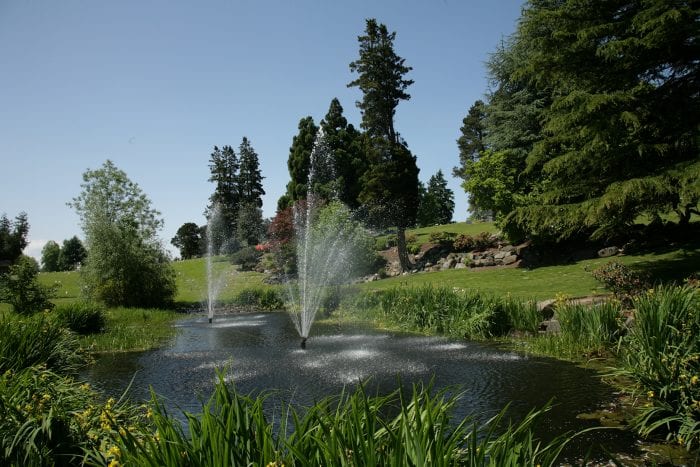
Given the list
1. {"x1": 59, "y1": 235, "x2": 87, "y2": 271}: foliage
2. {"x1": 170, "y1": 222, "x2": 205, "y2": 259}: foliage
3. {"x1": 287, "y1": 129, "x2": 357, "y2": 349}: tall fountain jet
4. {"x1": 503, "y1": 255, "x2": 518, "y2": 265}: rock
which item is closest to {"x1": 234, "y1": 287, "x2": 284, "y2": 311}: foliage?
{"x1": 287, "y1": 129, "x2": 357, "y2": 349}: tall fountain jet

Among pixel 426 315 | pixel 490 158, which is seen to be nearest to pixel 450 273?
pixel 490 158

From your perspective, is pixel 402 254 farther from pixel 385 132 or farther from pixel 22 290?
pixel 22 290

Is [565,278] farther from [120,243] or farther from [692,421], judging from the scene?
[120,243]

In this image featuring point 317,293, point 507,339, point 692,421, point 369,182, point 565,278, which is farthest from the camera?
point 369,182

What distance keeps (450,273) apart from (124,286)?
823 inches

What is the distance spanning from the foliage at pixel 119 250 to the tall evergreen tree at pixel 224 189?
125 feet

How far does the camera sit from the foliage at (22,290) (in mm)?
19219

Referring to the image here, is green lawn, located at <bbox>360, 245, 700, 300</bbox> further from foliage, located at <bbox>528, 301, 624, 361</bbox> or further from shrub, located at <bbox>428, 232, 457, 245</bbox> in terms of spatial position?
shrub, located at <bbox>428, 232, 457, 245</bbox>

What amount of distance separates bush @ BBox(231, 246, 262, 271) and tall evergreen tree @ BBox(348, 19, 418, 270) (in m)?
17.0

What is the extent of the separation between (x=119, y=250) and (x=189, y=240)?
48916mm

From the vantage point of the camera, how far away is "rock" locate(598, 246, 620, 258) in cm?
2431

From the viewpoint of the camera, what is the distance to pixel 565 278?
21.1 meters

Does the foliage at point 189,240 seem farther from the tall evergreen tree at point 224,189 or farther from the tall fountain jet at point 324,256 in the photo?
the tall fountain jet at point 324,256

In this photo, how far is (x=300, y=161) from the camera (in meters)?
54.6
